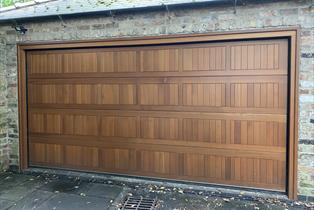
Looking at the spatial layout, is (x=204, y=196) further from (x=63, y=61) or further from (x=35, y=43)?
(x=35, y=43)

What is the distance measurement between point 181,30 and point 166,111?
4.13 ft

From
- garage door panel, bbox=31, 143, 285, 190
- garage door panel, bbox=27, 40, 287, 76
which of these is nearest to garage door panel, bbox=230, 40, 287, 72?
garage door panel, bbox=27, 40, 287, 76

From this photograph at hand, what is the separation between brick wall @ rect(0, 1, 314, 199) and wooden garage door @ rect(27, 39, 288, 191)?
0.24 metres

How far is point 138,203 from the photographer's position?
12.0 ft

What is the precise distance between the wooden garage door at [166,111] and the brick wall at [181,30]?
242 millimetres

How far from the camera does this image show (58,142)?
4.80 m

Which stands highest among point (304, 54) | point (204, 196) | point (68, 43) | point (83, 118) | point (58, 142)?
point (68, 43)

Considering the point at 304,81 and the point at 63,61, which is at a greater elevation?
the point at 63,61

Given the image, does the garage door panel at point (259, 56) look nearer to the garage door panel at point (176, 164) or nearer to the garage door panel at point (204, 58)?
the garage door panel at point (204, 58)

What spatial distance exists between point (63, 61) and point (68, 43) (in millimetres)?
353

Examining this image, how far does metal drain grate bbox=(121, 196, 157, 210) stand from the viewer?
3523 millimetres

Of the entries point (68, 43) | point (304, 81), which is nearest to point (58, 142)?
point (68, 43)

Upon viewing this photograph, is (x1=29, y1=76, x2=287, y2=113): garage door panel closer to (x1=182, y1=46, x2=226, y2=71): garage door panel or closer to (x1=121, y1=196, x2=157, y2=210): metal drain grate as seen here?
(x1=182, y1=46, x2=226, y2=71): garage door panel

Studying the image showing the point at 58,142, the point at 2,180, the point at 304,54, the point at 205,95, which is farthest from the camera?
the point at 58,142
